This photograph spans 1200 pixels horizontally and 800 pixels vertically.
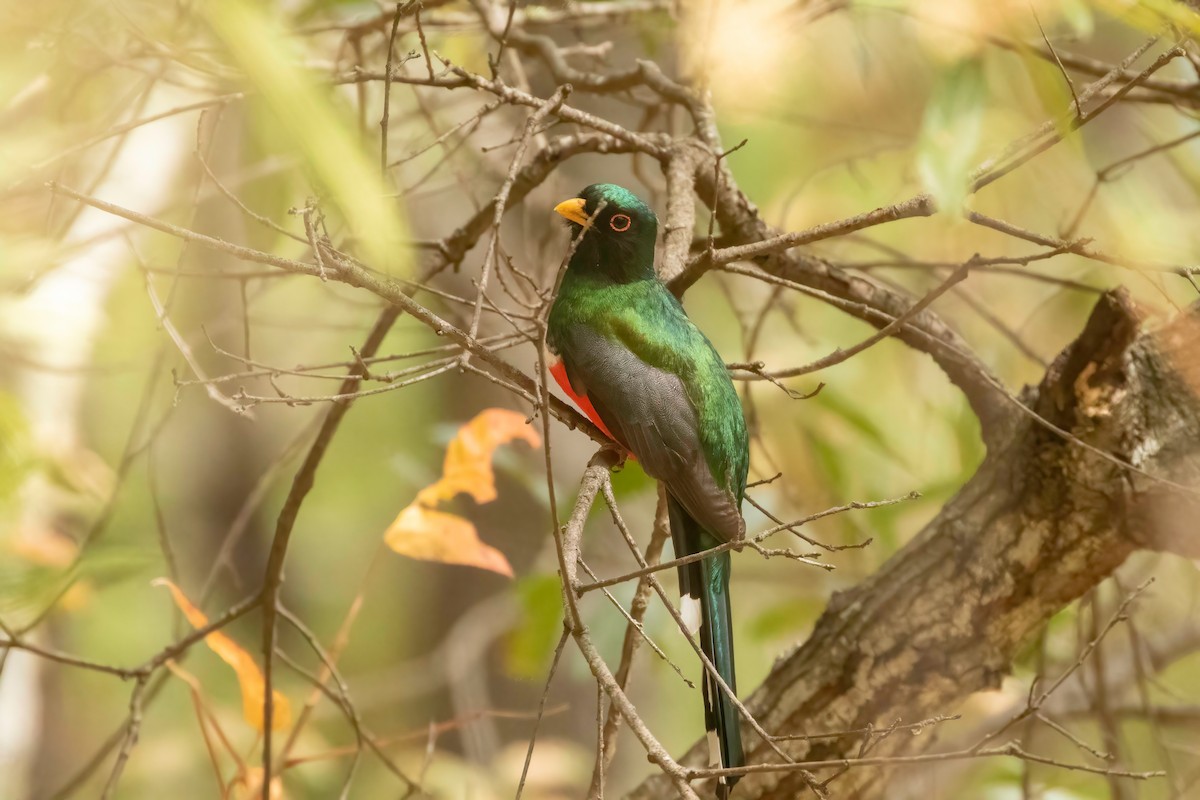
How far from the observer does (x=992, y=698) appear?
147 inches

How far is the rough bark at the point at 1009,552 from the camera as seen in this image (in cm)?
228

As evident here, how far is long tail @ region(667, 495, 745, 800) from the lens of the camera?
89.0 inches

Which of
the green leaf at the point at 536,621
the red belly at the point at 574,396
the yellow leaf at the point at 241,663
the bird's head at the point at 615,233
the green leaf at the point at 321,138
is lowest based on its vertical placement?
the green leaf at the point at 321,138

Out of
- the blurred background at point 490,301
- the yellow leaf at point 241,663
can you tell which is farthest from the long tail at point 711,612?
the yellow leaf at point 241,663

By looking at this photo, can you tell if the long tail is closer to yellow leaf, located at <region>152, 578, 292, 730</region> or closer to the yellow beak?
the yellow beak

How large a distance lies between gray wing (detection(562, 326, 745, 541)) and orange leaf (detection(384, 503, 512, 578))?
417 millimetres

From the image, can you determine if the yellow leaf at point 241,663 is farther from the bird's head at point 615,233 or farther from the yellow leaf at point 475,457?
the bird's head at point 615,233

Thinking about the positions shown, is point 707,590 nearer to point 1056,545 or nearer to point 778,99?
point 1056,545

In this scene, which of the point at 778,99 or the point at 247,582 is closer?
the point at 778,99

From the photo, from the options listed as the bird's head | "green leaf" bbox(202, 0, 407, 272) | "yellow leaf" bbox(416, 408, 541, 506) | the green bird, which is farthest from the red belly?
"green leaf" bbox(202, 0, 407, 272)

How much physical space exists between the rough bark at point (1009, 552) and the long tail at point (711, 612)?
0.72ft

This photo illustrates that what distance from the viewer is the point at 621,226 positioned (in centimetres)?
287

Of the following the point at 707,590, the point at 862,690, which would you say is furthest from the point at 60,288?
the point at 862,690

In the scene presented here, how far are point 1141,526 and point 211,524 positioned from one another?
6277mm
